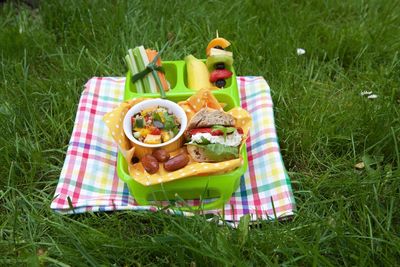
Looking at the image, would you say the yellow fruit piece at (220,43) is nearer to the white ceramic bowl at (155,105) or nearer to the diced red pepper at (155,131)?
the white ceramic bowl at (155,105)

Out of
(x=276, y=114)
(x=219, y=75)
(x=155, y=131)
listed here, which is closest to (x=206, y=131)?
(x=155, y=131)

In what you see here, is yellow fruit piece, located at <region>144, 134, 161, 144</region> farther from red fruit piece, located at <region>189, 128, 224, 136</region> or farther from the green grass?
the green grass

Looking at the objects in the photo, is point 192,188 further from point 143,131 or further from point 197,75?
point 197,75

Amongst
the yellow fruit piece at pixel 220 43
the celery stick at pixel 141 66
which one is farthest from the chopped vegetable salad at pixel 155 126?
the yellow fruit piece at pixel 220 43

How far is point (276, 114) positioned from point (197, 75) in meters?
0.32

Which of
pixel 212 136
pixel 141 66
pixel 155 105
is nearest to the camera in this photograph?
pixel 212 136

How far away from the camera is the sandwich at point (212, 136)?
4.47 feet

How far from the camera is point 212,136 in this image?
1.38 metres

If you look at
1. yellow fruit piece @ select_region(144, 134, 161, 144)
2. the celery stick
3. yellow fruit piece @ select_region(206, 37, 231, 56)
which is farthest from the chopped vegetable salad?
yellow fruit piece @ select_region(206, 37, 231, 56)

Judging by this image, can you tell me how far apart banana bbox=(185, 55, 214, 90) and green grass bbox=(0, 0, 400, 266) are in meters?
0.27

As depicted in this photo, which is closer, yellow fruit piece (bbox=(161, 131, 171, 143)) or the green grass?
the green grass

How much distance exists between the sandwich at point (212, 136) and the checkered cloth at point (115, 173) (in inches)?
5.9

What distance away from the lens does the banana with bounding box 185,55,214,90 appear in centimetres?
165

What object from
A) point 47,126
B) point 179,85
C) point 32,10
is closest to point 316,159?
point 179,85
